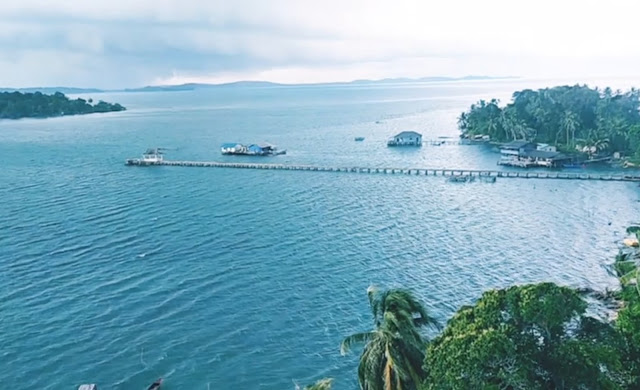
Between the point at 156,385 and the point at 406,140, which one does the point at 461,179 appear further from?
the point at 156,385

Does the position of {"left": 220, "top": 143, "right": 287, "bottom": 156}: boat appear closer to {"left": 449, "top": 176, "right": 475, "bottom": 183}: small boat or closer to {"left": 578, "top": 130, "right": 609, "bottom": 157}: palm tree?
{"left": 449, "top": 176, "right": 475, "bottom": 183}: small boat

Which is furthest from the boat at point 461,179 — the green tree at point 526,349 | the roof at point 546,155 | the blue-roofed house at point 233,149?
the green tree at point 526,349

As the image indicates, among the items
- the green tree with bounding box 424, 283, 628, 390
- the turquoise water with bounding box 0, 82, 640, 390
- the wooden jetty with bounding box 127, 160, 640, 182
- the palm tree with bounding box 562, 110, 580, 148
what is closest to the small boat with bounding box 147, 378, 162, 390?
the turquoise water with bounding box 0, 82, 640, 390

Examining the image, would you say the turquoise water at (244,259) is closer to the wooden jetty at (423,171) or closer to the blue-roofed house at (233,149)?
the wooden jetty at (423,171)

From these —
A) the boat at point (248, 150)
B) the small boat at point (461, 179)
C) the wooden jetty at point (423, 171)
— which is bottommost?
the small boat at point (461, 179)

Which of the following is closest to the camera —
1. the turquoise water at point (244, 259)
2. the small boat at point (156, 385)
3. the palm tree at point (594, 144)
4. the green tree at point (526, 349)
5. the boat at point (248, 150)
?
the green tree at point (526, 349)

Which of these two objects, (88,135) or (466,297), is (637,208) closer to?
(466,297)

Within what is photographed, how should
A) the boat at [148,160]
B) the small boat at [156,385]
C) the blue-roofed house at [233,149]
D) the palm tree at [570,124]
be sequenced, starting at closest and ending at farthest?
1. the small boat at [156,385]
2. the boat at [148,160]
3. the palm tree at [570,124]
4. the blue-roofed house at [233,149]

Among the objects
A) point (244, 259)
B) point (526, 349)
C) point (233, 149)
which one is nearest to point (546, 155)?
point (233, 149)
